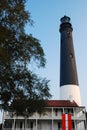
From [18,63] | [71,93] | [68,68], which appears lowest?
[18,63]

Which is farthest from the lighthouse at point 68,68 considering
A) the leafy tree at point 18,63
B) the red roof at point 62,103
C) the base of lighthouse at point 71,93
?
the leafy tree at point 18,63

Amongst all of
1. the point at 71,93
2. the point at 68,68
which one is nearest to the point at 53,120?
the point at 71,93

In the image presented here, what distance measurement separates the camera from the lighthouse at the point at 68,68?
4438 cm

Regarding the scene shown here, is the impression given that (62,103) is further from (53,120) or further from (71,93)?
(53,120)

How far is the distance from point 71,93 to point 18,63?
97.8 feet

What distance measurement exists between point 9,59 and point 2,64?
0.48 metres

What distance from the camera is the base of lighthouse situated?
44062mm

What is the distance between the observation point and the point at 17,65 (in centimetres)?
1530

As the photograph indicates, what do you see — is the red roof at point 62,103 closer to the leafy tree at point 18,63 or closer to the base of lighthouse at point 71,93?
the base of lighthouse at point 71,93

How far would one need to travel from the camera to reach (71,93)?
4409cm

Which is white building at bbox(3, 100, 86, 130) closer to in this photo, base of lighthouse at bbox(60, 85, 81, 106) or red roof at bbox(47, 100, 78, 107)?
red roof at bbox(47, 100, 78, 107)

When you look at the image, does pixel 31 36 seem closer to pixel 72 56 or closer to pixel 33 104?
pixel 33 104

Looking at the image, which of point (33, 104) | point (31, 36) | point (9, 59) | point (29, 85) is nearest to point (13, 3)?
point (31, 36)

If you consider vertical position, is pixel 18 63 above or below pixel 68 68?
below
